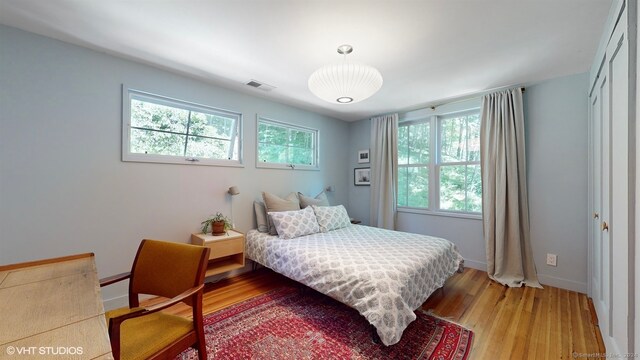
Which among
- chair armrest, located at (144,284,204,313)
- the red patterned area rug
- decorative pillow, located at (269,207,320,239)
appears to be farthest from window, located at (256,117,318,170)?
chair armrest, located at (144,284,204,313)

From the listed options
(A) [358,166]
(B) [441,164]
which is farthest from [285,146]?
(B) [441,164]

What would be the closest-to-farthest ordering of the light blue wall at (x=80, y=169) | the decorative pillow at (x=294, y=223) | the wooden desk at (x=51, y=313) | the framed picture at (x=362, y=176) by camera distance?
the wooden desk at (x=51, y=313), the light blue wall at (x=80, y=169), the decorative pillow at (x=294, y=223), the framed picture at (x=362, y=176)

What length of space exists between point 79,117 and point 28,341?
211 centimetres

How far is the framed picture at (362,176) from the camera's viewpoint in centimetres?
439

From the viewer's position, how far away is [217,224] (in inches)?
105

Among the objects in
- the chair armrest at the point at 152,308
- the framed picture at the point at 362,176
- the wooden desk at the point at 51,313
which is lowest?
the chair armrest at the point at 152,308

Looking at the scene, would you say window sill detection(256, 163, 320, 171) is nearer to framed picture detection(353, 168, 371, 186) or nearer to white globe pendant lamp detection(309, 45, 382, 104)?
framed picture detection(353, 168, 371, 186)

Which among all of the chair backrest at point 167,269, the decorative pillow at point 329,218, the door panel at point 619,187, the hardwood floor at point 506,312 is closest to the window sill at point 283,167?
the decorative pillow at point 329,218

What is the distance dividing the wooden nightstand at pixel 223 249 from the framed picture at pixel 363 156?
2.62 metres

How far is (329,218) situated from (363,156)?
5.59 ft

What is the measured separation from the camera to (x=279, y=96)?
3268mm

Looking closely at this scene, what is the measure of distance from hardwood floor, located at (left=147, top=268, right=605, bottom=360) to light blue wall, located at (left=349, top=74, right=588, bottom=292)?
351mm

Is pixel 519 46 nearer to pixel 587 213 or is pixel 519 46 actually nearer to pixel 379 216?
pixel 587 213

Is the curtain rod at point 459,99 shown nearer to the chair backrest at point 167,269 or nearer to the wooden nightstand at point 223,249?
the wooden nightstand at point 223,249
